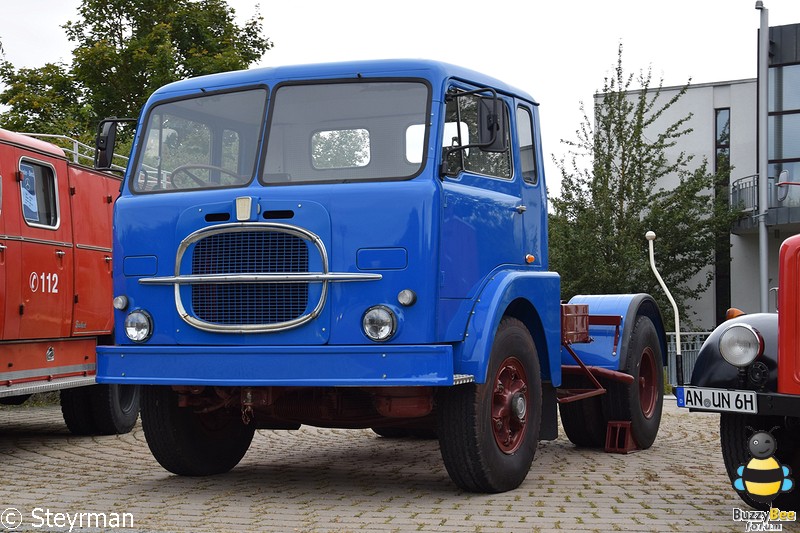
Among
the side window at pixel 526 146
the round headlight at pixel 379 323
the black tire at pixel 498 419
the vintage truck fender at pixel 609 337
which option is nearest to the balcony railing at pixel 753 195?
the vintage truck fender at pixel 609 337

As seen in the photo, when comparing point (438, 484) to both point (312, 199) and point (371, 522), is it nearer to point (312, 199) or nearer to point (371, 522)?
point (371, 522)

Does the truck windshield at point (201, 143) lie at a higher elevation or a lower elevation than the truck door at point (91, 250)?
higher

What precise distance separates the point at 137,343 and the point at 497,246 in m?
2.59

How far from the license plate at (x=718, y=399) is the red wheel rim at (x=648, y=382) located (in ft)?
13.7

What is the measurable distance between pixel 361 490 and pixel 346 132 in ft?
8.21

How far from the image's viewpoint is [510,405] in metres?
7.80

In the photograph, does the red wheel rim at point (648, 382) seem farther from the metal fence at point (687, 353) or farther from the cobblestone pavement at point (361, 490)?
the metal fence at point (687, 353)

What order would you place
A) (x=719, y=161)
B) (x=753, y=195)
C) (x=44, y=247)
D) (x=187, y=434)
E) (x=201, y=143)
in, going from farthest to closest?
(x=719, y=161) → (x=753, y=195) → (x=44, y=247) → (x=187, y=434) → (x=201, y=143)

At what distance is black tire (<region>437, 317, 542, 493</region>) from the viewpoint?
24.0 ft

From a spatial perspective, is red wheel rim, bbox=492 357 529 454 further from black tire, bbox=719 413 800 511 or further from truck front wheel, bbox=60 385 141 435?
truck front wheel, bbox=60 385 141 435

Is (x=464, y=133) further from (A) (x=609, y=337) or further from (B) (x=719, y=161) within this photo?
(B) (x=719, y=161)

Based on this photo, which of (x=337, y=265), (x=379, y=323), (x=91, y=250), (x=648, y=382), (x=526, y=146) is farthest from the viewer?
(x=91, y=250)

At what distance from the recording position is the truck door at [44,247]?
10.5m

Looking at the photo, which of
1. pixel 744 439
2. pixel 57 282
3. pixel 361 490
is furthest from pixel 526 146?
pixel 57 282
